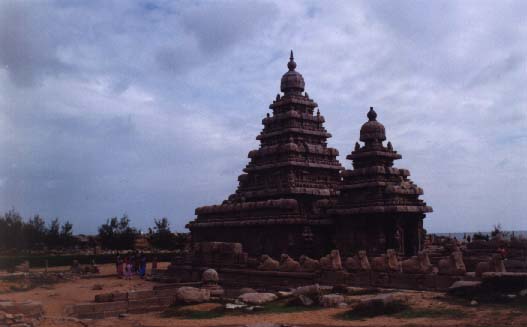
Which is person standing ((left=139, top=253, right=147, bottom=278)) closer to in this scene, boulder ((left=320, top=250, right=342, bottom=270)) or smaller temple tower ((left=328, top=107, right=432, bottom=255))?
smaller temple tower ((left=328, top=107, right=432, bottom=255))

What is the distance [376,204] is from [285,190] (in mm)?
6012

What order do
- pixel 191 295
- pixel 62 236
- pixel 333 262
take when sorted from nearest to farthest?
1. pixel 191 295
2. pixel 333 262
3. pixel 62 236

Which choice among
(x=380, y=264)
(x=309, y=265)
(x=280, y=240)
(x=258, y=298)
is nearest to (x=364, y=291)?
(x=380, y=264)

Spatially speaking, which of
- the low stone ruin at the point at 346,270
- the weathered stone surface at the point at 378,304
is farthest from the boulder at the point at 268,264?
the weathered stone surface at the point at 378,304

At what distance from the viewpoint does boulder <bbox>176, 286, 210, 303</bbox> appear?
59.3 ft

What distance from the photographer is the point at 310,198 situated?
3241 centimetres

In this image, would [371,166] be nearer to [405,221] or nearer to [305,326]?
[405,221]

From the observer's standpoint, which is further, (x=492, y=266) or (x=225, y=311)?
(x=492, y=266)

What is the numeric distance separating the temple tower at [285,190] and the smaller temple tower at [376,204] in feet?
5.37

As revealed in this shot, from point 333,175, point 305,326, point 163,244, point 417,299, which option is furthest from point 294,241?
point 163,244

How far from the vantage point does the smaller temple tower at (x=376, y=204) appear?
27.6 meters

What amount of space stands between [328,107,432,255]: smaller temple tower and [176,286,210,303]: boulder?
38.6ft

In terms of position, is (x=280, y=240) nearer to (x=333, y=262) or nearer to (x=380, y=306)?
(x=333, y=262)

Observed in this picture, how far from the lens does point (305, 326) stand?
13539 millimetres
